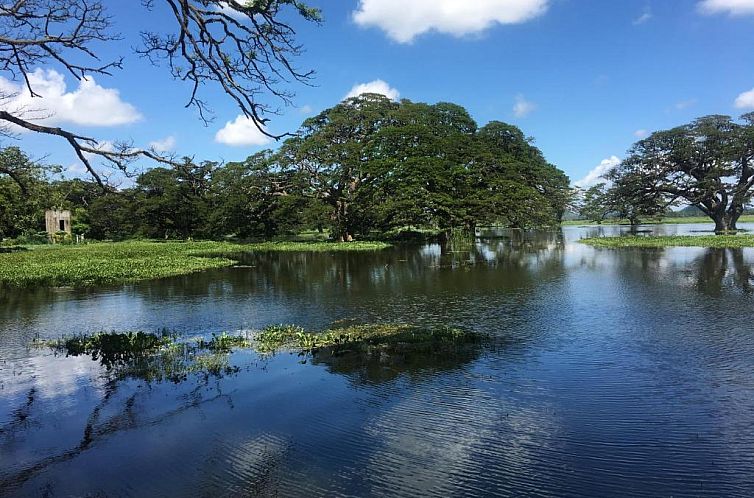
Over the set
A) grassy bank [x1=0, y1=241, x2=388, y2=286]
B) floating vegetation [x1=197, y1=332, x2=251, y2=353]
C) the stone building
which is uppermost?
the stone building

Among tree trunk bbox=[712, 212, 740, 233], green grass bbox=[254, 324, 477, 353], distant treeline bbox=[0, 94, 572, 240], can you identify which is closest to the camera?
green grass bbox=[254, 324, 477, 353]

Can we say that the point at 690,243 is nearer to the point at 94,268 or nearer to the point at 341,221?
the point at 341,221

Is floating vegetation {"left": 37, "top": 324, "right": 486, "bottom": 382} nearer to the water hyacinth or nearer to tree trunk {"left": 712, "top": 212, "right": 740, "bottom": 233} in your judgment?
the water hyacinth

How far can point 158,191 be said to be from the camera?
60000 millimetres

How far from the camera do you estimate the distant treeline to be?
43.0 metres

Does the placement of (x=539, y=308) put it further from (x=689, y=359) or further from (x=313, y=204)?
(x=313, y=204)

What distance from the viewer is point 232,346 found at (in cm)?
1125

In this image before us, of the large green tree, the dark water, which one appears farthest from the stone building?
the dark water

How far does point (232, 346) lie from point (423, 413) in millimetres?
5699

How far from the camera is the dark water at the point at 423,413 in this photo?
5391mm

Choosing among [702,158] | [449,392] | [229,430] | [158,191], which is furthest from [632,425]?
[158,191]

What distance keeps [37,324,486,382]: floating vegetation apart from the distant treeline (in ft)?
90.4

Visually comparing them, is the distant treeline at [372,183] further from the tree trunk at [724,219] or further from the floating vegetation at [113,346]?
the floating vegetation at [113,346]

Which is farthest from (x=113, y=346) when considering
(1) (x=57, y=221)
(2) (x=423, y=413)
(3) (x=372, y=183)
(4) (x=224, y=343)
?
(1) (x=57, y=221)
